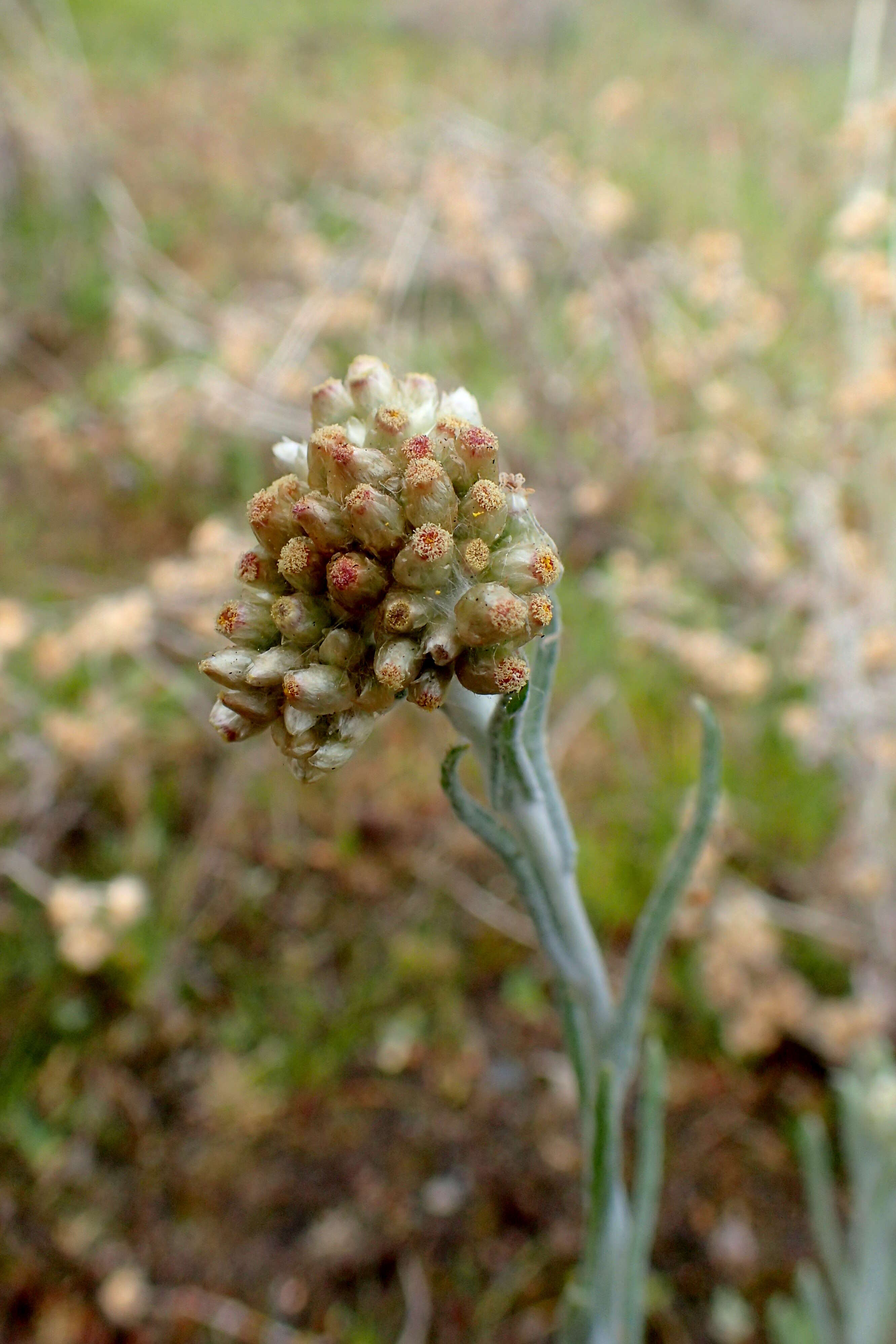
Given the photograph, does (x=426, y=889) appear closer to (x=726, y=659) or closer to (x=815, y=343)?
(x=726, y=659)

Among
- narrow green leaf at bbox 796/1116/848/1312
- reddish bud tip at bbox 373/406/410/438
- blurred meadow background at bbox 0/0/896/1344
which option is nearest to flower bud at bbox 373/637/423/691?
reddish bud tip at bbox 373/406/410/438

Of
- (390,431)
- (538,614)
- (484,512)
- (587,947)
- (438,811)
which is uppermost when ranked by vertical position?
(438,811)

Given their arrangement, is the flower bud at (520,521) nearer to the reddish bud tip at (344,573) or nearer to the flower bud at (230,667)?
the reddish bud tip at (344,573)

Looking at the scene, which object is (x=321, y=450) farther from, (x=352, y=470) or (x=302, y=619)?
(x=302, y=619)

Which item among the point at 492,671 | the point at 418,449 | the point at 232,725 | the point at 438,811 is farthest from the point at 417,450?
the point at 438,811

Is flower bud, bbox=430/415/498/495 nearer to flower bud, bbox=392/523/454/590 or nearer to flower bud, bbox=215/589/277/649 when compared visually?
flower bud, bbox=392/523/454/590

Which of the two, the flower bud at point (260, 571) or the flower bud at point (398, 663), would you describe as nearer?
the flower bud at point (398, 663)

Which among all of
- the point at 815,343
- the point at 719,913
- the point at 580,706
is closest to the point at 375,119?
the point at 815,343

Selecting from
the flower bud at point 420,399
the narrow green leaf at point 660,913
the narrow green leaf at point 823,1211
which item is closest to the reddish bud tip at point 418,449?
the flower bud at point 420,399
